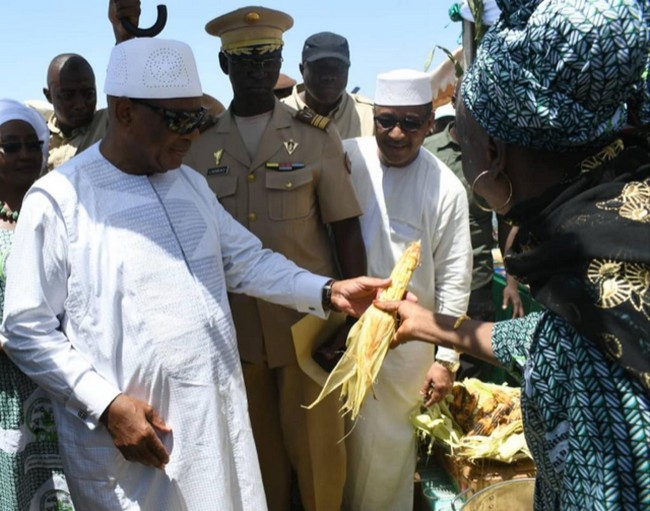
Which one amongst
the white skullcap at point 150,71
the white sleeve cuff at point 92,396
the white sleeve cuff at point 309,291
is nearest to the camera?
the white sleeve cuff at point 92,396

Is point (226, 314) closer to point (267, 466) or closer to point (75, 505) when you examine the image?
point (75, 505)

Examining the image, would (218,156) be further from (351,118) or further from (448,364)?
(351,118)

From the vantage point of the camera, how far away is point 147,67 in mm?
2748

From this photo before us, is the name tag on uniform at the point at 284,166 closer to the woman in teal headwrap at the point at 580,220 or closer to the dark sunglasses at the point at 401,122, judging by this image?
the dark sunglasses at the point at 401,122

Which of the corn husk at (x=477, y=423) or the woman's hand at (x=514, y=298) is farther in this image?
the woman's hand at (x=514, y=298)

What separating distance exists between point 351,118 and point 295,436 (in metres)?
2.91

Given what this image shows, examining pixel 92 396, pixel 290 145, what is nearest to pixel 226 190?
pixel 290 145

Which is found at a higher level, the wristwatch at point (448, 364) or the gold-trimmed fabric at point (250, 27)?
the gold-trimmed fabric at point (250, 27)

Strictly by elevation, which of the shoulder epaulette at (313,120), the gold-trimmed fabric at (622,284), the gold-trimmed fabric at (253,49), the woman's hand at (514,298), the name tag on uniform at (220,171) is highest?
the gold-trimmed fabric at (622,284)

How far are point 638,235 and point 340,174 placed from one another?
94.7 inches

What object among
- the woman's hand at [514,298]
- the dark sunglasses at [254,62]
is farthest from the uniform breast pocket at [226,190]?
the woman's hand at [514,298]

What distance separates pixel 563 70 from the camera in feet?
5.16

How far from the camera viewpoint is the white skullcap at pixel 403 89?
13.4 feet

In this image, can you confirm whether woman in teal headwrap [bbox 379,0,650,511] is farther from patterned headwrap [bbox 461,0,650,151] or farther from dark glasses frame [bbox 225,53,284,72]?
dark glasses frame [bbox 225,53,284,72]
